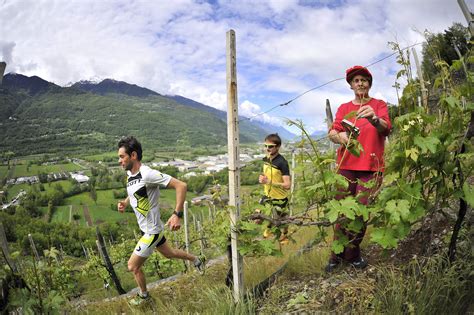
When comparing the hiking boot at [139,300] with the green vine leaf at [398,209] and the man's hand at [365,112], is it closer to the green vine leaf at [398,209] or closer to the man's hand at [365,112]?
the green vine leaf at [398,209]

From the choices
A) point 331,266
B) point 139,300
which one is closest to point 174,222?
point 139,300

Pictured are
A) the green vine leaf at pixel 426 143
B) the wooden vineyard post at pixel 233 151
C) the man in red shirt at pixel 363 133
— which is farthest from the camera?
the man in red shirt at pixel 363 133

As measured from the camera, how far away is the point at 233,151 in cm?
232

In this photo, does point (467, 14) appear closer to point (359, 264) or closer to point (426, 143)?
point (426, 143)

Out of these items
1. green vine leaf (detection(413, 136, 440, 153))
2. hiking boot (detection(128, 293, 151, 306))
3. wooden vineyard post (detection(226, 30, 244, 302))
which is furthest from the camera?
hiking boot (detection(128, 293, 151, 306))

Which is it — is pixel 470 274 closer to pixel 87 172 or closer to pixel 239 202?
pixel 239 202

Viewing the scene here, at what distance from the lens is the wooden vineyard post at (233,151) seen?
227 cm

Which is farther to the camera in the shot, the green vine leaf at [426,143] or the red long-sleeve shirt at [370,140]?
the red long-sleeve shirt at [370,140]

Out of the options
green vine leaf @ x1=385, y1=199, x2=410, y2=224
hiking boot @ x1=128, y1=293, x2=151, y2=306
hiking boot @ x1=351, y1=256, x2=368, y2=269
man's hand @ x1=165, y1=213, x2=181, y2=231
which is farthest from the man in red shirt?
hiking boot @ x1=128, y1=293, x2=151, y2=306

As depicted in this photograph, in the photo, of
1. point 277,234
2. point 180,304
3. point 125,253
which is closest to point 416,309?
point 277,234

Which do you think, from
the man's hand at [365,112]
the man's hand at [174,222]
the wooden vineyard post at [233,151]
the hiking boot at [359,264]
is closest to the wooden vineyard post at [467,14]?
the man's hand at [365,112]

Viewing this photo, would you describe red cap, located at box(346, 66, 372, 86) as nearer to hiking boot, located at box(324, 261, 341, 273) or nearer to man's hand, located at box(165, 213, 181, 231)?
hiking boot, located at box(324, 261, 341, 273)

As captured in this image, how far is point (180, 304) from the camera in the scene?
9.37 ft

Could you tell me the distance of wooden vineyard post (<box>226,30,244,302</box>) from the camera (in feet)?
7.44
